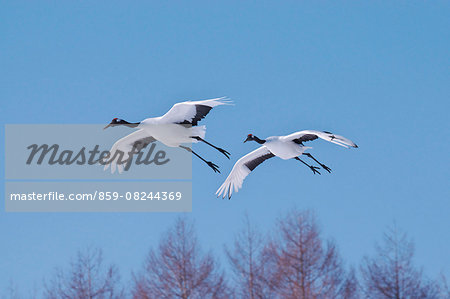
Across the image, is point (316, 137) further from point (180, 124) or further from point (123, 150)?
point (123, 150)

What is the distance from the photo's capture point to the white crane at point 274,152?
20.5 metres

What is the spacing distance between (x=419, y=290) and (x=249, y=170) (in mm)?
6760

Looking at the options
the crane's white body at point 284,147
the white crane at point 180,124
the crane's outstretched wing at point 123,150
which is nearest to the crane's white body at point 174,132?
the white crane at point 180,124

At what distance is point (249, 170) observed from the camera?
25.2 meters

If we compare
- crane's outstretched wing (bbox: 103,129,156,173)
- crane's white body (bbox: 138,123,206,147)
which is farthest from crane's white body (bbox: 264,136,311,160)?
crane's outstretched wing (bbox: 103,129,156,173)

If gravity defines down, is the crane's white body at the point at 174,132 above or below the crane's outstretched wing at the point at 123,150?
below

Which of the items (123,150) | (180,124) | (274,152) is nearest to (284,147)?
(274,152)

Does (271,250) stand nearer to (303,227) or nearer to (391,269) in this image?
(303,227)

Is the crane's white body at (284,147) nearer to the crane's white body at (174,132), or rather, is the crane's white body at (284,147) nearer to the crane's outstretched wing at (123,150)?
the crane's white body at (174,132)

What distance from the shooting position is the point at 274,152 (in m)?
22.7

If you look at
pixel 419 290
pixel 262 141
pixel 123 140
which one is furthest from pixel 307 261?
pixel 123 140

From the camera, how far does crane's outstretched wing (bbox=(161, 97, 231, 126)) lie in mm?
20422

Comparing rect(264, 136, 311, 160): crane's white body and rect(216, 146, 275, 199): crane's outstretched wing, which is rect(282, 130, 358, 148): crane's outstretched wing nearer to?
rect(264, 136, 311, 160): crane's white body

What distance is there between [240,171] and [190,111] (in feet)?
15.1
